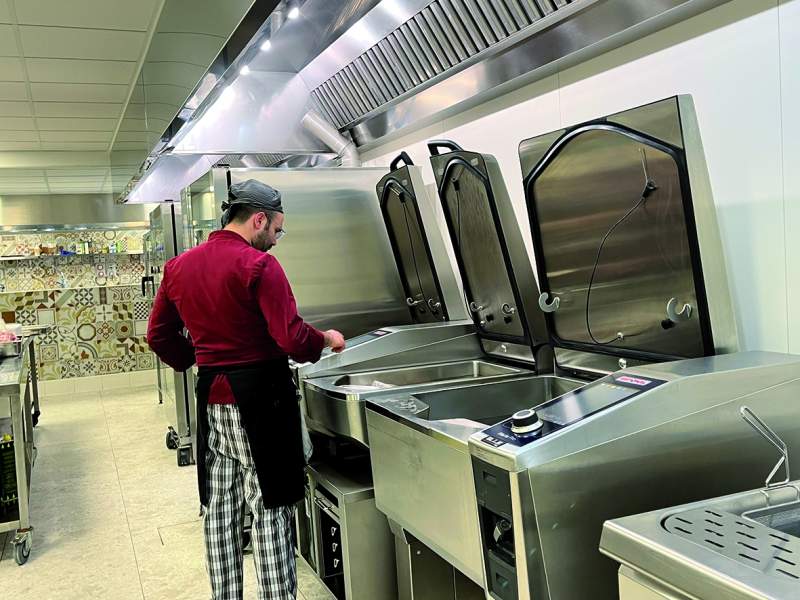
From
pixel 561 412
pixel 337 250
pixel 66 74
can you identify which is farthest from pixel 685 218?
pixel 66 74

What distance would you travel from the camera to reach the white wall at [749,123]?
186cm

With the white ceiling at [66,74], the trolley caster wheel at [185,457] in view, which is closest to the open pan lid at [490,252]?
→ the white ceiling at [66,74]

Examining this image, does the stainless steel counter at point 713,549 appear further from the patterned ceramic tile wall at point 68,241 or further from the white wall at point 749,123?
the patterned ceramic tile wall at point 68,241

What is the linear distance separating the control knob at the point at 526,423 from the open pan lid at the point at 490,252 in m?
1.00

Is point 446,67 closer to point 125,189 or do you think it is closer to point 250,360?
point 250,360

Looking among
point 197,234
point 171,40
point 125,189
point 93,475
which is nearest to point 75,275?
point 125,189

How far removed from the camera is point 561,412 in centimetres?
161

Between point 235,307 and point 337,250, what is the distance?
1.31 meters

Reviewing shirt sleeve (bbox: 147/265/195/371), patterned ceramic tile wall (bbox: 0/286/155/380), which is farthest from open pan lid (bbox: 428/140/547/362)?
patterned ceramic tile wall (bbox: 0/286/155/380)

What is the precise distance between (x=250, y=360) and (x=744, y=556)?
1.76m

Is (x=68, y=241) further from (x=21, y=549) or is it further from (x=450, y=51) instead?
(x=450, y=51)

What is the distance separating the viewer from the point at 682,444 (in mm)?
A: 1532

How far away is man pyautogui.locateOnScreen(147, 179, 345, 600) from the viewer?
7.91ft

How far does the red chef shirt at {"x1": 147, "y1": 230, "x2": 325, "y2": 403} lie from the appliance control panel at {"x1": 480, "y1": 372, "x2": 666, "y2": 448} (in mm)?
972
